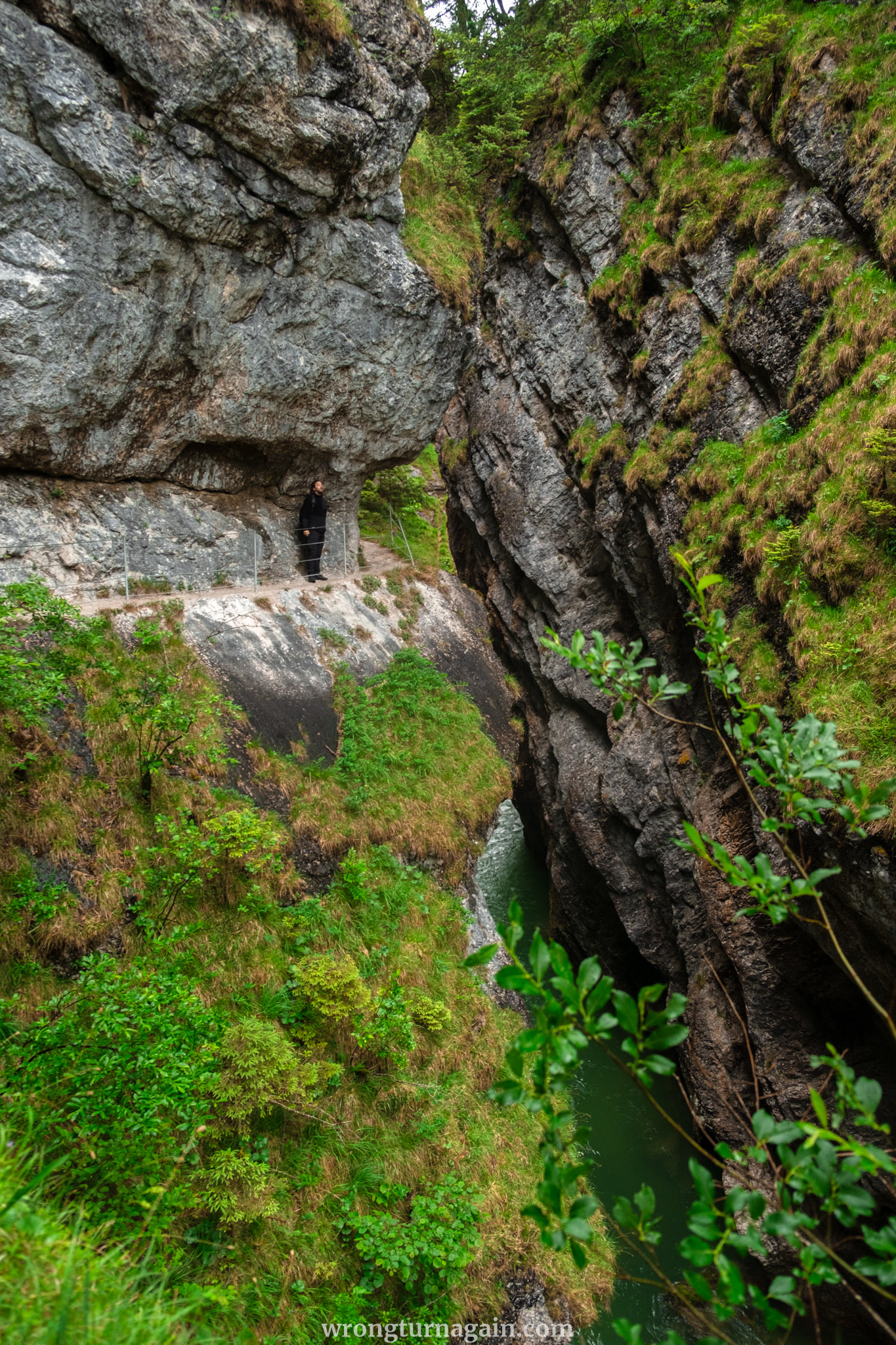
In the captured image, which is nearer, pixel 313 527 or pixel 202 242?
pixel 202 242

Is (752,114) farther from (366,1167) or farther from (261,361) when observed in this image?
(366,1167)

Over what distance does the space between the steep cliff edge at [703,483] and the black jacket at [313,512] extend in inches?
236

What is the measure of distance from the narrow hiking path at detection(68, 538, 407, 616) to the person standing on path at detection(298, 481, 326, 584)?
310mm

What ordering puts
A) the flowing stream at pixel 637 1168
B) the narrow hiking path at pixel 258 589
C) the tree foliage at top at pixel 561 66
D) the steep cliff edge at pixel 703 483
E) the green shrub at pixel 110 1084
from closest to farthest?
the green shrub at pixel 110 1084
the steep cliff edge at pixel 703 483
the flowing stream at pixel 637 1168
the narrow hiking path at pixel 258 589
the tree foliage at top at pixel 561 66

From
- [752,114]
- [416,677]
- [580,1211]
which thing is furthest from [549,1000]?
[752,114]

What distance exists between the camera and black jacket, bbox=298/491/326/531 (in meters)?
15.5

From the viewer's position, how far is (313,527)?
15.5 metres

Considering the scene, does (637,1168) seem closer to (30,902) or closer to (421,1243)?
(421,1243)

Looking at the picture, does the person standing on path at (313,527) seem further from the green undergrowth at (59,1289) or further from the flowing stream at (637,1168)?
the green undergrowth at (59,1289)

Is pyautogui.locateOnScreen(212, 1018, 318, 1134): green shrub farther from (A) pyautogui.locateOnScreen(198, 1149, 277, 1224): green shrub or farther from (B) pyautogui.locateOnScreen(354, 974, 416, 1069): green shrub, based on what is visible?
(B) pyautogui.locateOnScreen(354, 974, 416, 1069): green shrub

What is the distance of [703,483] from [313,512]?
8381 millimetres

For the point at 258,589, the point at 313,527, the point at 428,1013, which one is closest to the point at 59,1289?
the point at 428,1013

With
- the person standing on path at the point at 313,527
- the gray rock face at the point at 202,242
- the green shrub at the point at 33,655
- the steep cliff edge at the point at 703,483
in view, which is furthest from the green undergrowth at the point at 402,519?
the green shrub at the point at 33,655

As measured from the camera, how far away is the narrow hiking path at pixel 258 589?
11.3 metres
